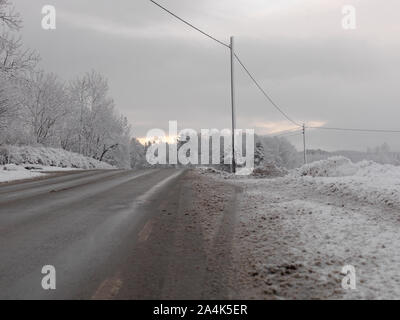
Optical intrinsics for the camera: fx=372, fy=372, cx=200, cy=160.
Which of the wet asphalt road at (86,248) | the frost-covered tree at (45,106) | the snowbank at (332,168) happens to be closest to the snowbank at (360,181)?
the snowbank at (332,168)

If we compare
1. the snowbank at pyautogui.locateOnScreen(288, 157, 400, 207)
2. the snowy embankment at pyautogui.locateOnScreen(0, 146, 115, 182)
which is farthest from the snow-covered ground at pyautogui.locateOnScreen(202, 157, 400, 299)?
the snowy embankment at pyautogui.locateOnScreen(0, 146, 115, 182)

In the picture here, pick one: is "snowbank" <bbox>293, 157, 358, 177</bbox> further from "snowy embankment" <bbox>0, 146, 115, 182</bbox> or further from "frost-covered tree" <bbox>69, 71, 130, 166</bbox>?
"frost-covered tree" <bbox>69, 71, 130, 166</bbox>

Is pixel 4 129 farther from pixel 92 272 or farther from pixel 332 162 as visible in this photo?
pixel 92 272

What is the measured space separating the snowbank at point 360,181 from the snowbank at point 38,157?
71.9 feet

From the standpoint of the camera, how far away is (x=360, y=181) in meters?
11.4

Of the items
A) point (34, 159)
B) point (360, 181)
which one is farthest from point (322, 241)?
point (34, 159)

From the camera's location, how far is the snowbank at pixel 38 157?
1106 inches

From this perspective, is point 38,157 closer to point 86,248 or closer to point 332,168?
point 332,168

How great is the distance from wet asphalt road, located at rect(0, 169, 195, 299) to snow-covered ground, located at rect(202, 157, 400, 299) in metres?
0.93

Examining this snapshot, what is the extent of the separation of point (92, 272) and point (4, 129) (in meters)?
26.9

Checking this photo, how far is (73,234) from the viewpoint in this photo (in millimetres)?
6414

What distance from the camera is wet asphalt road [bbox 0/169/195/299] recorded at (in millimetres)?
4023

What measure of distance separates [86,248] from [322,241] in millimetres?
3674
